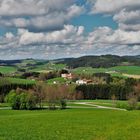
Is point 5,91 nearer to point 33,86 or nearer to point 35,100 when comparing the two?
point 33,86

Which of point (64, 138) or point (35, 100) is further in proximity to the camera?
point (35, 100)

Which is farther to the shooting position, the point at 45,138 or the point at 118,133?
the point at 118,133

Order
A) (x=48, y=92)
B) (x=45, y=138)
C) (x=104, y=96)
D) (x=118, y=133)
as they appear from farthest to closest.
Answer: (x=104, y=96), (x=48, y=92), (x=118, y=133), (x=45, y=138)

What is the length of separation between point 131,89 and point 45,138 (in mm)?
157262

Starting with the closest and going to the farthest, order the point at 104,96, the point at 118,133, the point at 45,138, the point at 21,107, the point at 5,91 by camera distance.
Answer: the point at 45,138
the point at 118,133
the point at 21,107
the point at 5,91
the point at 104,96

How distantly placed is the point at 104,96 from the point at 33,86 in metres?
37.2

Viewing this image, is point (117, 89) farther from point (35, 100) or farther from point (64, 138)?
point (64, 138)

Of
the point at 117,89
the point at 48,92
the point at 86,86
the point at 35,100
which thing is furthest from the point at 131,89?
the point at 35,100

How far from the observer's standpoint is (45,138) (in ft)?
83.0

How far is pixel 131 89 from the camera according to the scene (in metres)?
179

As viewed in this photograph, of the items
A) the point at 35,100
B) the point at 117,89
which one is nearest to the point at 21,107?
the point at 35,100

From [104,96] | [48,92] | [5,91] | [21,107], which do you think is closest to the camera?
[21,107]

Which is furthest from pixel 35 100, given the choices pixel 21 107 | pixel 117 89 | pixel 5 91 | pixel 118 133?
pixel 118 133

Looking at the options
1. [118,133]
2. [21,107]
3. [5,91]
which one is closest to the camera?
[118,133]
